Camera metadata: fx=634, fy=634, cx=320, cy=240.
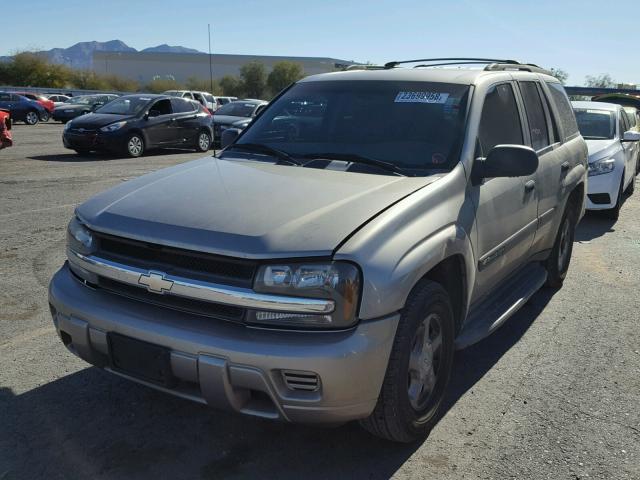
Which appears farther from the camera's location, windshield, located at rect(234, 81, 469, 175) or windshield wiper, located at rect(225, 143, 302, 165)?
windshield wiper, located at rect(225, 143, 302, 165)

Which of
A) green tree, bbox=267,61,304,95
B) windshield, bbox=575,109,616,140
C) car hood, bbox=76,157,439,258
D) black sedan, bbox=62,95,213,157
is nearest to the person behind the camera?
car hood, bbox=76,157,439,258

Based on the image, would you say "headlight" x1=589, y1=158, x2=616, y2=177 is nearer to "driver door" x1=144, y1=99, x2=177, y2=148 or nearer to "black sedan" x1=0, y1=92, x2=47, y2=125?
"driver door" x1=144, y1=99, x2=177, y2=148

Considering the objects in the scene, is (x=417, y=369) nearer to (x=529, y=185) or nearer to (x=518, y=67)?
(x=529, y=185)

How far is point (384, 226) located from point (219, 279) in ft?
2.53

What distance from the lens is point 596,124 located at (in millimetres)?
10359

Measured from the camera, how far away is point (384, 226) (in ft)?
9.38

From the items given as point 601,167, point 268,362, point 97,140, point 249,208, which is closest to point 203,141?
Answer: point 97,140

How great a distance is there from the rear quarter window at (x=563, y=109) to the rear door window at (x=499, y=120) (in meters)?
1.08

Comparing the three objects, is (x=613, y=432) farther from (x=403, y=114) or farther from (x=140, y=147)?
(x=140, y=147)

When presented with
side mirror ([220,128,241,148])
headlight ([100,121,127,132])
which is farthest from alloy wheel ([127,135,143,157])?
side mirror ([220,128,241,148])

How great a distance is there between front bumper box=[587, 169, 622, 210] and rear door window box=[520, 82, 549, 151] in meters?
4.39

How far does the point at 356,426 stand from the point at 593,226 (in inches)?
271

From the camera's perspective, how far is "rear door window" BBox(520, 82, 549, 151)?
186 inches

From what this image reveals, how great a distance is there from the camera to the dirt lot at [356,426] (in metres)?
3.03
